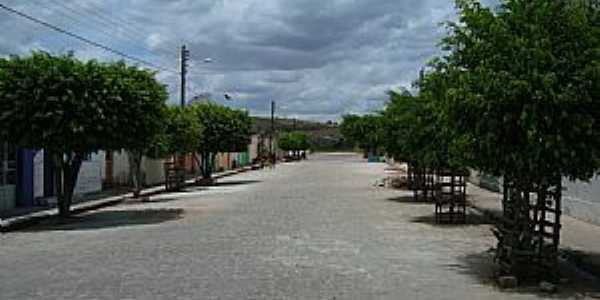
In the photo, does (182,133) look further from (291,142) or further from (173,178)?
(291,142)

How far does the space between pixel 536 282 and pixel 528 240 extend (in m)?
0.63

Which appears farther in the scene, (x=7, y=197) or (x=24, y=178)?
(x=24, y=178)

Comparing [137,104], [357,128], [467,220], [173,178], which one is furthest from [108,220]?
[357,128]

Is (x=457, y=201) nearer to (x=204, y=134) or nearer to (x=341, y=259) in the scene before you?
(x=341, y=259)

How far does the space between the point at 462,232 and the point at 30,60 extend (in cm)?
1233

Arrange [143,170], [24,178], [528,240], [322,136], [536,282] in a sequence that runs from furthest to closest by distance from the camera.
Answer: [322,136]
[143,170]
[24,178]
[528,240]
[536,282]

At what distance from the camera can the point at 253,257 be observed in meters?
15.7

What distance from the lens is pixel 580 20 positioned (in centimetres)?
1234

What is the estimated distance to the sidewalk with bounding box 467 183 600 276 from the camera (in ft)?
48.2

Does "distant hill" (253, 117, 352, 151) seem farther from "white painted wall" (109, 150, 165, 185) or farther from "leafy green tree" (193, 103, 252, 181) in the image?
"white painted wall" (109, 150, 165, 185)

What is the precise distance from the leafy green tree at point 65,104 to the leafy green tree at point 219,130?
24.0 meters

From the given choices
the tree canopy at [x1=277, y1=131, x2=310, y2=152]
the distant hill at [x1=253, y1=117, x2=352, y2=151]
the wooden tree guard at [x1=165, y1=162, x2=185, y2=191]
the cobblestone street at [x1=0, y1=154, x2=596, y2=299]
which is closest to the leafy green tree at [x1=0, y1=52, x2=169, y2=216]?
the cobblestone street at [x1=0, y1=154, x2=596, y2=299]

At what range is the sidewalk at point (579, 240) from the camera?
14680 millimetres

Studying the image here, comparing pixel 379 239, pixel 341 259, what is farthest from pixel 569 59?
pixel 379 239
